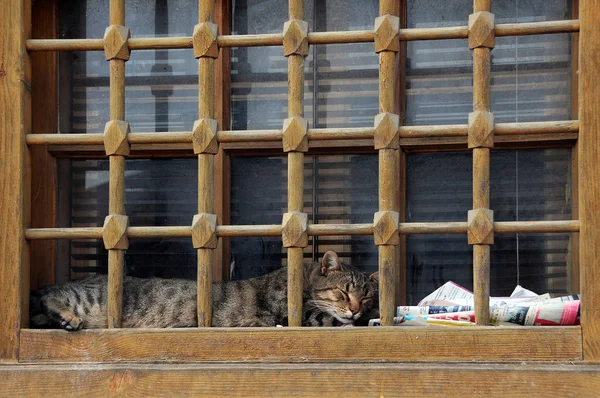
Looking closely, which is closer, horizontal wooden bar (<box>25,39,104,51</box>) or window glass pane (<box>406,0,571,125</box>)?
horizontal wooden bar (<box>25,39,104,51</box>)

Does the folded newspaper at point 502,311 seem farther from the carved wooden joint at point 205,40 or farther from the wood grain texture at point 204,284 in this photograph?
the carved wooden joint at point 205,40

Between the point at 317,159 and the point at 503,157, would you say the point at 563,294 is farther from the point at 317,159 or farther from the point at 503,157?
the point at 317,159

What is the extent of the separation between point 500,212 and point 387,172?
0.69m

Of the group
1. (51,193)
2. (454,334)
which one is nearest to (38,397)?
(51,193)

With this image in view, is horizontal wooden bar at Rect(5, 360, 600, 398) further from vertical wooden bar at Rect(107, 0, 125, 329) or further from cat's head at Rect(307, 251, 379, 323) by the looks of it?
cat's head at Rect(307, 251, 379, 323)

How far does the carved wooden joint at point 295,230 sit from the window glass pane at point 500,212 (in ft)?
2.09

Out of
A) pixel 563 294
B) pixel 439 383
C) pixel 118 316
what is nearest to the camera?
pixel 439 383

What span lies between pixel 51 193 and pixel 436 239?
1528 mm

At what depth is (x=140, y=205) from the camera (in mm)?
3465

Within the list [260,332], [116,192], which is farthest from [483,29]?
[116,192]

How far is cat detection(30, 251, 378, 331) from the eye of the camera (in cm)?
335

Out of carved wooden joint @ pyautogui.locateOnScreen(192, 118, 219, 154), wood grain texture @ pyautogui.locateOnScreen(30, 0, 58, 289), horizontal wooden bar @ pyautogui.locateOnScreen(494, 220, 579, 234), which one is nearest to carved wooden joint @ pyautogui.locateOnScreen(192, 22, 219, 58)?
carved wooden joint @ pyautogui.locateOnScreen(192, 118, 219, 154)

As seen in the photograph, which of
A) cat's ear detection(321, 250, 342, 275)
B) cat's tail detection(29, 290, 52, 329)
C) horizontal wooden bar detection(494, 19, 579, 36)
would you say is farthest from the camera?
cat's ear detection(321, 250, 342, 275)

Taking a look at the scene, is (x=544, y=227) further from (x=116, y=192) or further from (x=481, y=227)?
(x=116, y=192)
